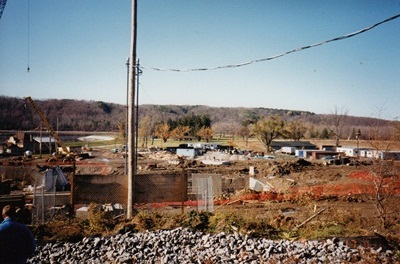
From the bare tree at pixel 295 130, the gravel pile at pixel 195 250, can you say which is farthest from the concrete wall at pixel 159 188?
the bare tree at pixel 295 130

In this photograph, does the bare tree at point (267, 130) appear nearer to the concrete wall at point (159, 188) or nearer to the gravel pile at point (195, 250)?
the concrete wall at point (159, 188)

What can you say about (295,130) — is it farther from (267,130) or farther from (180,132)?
(180,132)

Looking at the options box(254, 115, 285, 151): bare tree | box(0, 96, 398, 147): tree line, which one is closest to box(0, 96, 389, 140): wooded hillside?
box(0, 96, 398, 147): tree line

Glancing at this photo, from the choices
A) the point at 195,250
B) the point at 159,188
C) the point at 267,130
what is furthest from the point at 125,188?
the point at 267,130

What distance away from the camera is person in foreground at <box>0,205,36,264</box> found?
4.48m

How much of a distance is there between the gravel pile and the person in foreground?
2670 mm

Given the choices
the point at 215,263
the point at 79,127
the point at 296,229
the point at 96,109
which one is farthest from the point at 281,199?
the point at 96,109

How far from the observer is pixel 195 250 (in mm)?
7395

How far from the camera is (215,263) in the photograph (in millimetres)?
6719

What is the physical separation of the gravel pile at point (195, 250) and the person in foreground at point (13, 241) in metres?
2.67

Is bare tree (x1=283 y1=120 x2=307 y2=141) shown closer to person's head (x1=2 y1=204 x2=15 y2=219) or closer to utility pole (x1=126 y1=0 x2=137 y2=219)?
utility pole (x1=126 y1=0 x2=137 y2=219)

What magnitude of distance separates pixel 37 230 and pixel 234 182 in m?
17.7

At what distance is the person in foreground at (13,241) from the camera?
14.7 ft

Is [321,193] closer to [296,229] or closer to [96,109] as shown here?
[296,229]
